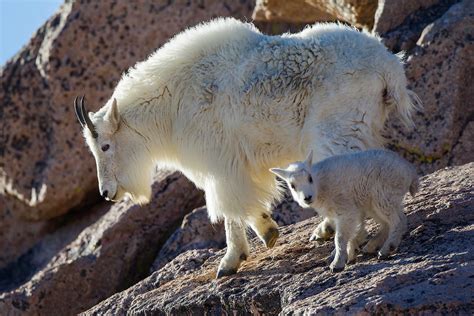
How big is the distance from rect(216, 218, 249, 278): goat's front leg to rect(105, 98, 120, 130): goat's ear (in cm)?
125

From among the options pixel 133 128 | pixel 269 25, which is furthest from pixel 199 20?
pixel 133 128

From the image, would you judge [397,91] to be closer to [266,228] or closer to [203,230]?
[266,228]

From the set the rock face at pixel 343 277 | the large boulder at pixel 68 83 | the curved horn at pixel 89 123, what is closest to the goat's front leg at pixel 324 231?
the rock face at pixel 343 277

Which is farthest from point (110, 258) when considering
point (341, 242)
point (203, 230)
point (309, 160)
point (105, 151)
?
point (341, 242)

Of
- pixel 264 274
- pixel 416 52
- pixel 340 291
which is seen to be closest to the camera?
pixel 340 291

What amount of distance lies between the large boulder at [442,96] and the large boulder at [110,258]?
8.76ft

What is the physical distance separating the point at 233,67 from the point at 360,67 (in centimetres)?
101

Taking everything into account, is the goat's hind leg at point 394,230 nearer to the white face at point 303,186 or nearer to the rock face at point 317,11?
the white face at point 303,186

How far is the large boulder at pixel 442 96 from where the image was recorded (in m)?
9.96

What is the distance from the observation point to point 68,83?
43.0ft

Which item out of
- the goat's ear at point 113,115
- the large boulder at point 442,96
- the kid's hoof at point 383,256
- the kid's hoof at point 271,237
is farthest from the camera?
the large boulder at point 442,96

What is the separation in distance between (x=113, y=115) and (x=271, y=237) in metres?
1.61

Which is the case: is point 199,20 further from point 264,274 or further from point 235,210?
point 264,274

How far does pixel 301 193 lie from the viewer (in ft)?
21.1
